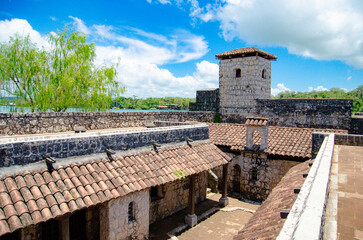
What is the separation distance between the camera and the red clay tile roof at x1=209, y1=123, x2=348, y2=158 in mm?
12352

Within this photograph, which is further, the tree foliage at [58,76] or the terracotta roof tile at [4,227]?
the tree foliage at [58,76]

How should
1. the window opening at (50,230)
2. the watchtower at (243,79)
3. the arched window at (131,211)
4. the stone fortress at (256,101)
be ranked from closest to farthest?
the window opening at (50,230), the arched window at (131,211), the stone fortress at (256,101), the watchtower at (243,79)

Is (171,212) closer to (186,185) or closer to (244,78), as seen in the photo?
(186,185)

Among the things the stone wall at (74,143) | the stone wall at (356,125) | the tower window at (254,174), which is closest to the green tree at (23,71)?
the stone wall at (74,143)

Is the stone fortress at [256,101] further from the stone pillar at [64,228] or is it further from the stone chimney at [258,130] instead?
the stone pillar at [64,228]

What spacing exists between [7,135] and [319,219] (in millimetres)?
12600

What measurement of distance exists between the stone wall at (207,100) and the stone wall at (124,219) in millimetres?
18863

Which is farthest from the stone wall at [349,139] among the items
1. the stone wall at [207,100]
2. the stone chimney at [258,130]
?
the stone wall at [207,100]

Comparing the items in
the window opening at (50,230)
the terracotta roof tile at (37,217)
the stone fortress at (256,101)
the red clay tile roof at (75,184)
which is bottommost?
the window opening at (50,230)

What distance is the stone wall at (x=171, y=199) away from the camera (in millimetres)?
10672

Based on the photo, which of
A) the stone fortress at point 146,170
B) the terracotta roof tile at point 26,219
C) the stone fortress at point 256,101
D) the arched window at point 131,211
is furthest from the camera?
the stone fortress at point 256,101

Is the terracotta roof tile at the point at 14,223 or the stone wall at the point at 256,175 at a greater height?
the terracotta roof tile at the point at 14,223

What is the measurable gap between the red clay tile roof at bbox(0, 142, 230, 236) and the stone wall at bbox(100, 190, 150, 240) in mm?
735

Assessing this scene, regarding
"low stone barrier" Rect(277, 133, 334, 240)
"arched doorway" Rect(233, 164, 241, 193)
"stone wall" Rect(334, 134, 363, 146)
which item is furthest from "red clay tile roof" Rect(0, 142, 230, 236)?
"stone wall" Rect(334, 134, 363, 146)
